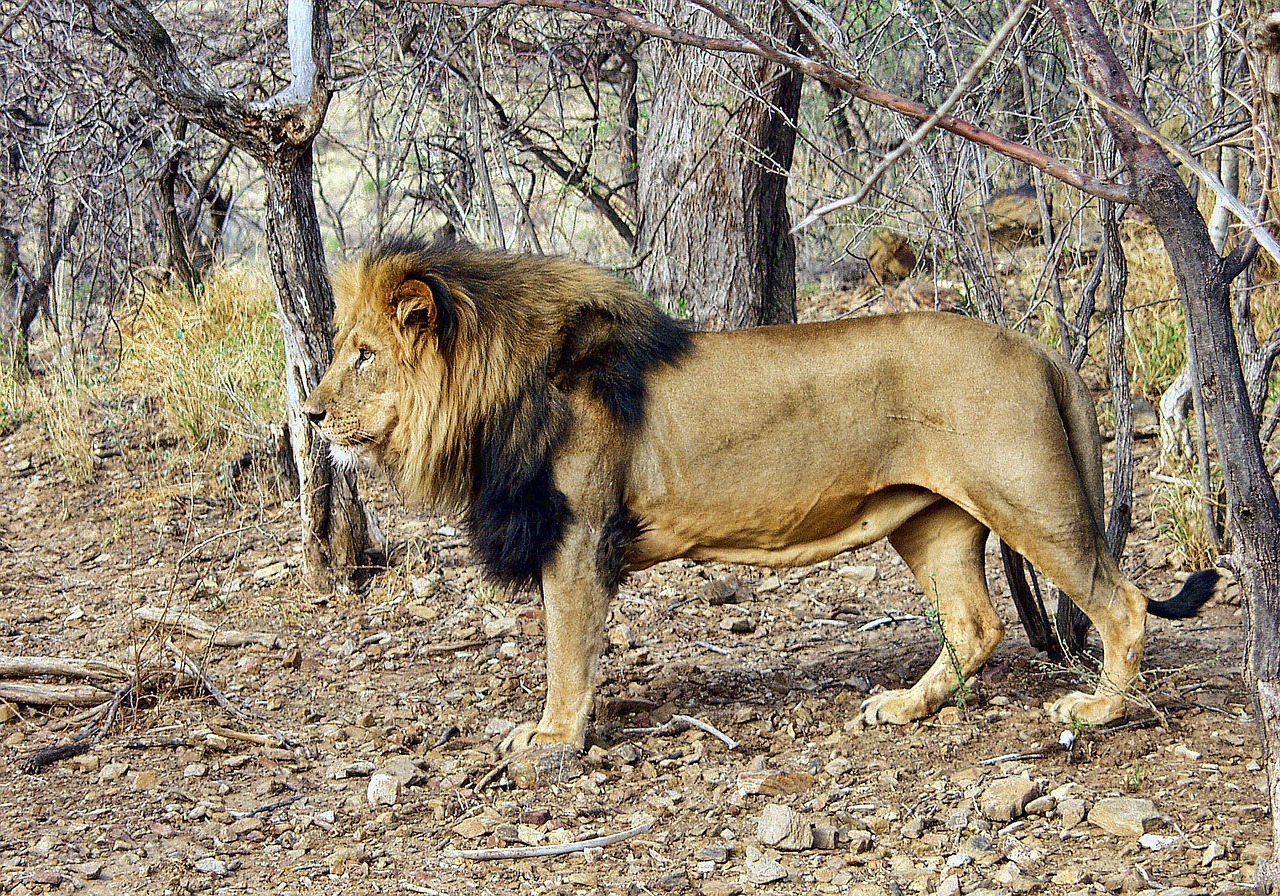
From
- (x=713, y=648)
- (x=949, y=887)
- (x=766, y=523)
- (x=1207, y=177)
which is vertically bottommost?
(x=949, y=887)

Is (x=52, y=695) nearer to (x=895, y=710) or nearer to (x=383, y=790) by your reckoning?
(x=383, y=790)

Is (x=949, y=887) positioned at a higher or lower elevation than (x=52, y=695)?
lower

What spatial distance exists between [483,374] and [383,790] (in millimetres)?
1253

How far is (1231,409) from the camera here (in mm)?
2795

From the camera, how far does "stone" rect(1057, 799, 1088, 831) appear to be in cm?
341

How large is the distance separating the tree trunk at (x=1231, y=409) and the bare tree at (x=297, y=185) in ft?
10.2

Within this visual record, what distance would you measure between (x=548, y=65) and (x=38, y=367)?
466 cm

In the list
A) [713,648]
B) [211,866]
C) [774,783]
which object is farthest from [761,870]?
[713,648]

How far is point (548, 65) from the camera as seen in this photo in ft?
25.3

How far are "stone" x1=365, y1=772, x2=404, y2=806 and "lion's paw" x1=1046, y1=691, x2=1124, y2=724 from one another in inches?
80.1

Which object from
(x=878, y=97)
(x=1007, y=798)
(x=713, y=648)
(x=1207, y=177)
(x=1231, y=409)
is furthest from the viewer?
(x=713, y=648)

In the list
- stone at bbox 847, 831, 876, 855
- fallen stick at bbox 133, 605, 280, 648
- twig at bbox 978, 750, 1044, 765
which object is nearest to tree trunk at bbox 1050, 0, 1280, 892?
stone at bbox 847, 831, 876, 855

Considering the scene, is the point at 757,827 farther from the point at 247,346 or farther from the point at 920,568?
the point at 247,346

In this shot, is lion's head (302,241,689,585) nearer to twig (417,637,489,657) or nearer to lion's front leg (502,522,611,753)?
lion's front leg (502,522,611,753)
